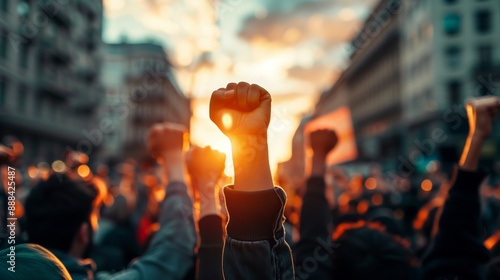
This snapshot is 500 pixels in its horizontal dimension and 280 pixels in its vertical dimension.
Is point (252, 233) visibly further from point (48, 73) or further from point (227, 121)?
point (48, 73)

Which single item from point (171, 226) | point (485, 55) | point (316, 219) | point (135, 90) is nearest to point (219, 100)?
point (171, 226)

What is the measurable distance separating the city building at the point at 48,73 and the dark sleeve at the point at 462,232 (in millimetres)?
17768

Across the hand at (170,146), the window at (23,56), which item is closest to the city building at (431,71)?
the window at (23,56)

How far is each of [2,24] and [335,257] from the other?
2063 cm

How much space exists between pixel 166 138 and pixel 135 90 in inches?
2384

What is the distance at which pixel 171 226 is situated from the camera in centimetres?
232

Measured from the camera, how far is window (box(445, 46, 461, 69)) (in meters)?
35.5

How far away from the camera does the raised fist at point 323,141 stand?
8.87ft

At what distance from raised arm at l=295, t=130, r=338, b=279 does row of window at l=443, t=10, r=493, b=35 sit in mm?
35658

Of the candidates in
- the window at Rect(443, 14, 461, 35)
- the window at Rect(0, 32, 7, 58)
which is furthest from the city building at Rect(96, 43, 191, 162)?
the window at Rect(0, 32, 7, 58)

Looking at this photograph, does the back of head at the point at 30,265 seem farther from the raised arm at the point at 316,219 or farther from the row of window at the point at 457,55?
the row of window at the point at 457,55

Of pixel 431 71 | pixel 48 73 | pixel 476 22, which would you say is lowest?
pixel 48 73

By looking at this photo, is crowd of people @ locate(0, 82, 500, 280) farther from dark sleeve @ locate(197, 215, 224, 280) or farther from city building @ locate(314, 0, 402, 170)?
city building @ locate(314, 0, 402, 170)

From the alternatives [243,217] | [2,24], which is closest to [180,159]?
[243,217]
